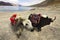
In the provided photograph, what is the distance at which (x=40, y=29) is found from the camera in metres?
1.07

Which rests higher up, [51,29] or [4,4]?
[4,4]

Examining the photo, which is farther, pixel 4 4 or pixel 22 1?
pixel 22 1

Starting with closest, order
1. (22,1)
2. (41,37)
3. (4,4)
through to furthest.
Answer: (41,37)
(4,4)
(22,1)

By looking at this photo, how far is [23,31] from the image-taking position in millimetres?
1036

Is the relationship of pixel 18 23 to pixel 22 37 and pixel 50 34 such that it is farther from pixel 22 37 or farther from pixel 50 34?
pixel 50 34

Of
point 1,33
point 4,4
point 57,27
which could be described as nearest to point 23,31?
point 1,33

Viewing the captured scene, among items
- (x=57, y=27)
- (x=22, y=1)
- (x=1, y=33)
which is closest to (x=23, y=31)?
(x=1, y=33)

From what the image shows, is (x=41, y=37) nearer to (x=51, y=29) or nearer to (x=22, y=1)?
(x=51, y=29)

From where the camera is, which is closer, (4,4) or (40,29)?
(40,29)

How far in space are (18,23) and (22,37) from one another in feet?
0.35

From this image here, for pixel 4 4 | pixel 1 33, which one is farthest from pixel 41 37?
pixel 4 4

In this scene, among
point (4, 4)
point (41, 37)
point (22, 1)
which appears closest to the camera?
point (41, 37)

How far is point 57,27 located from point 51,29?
0.06 meters

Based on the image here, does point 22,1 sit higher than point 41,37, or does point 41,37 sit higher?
point 22,1
